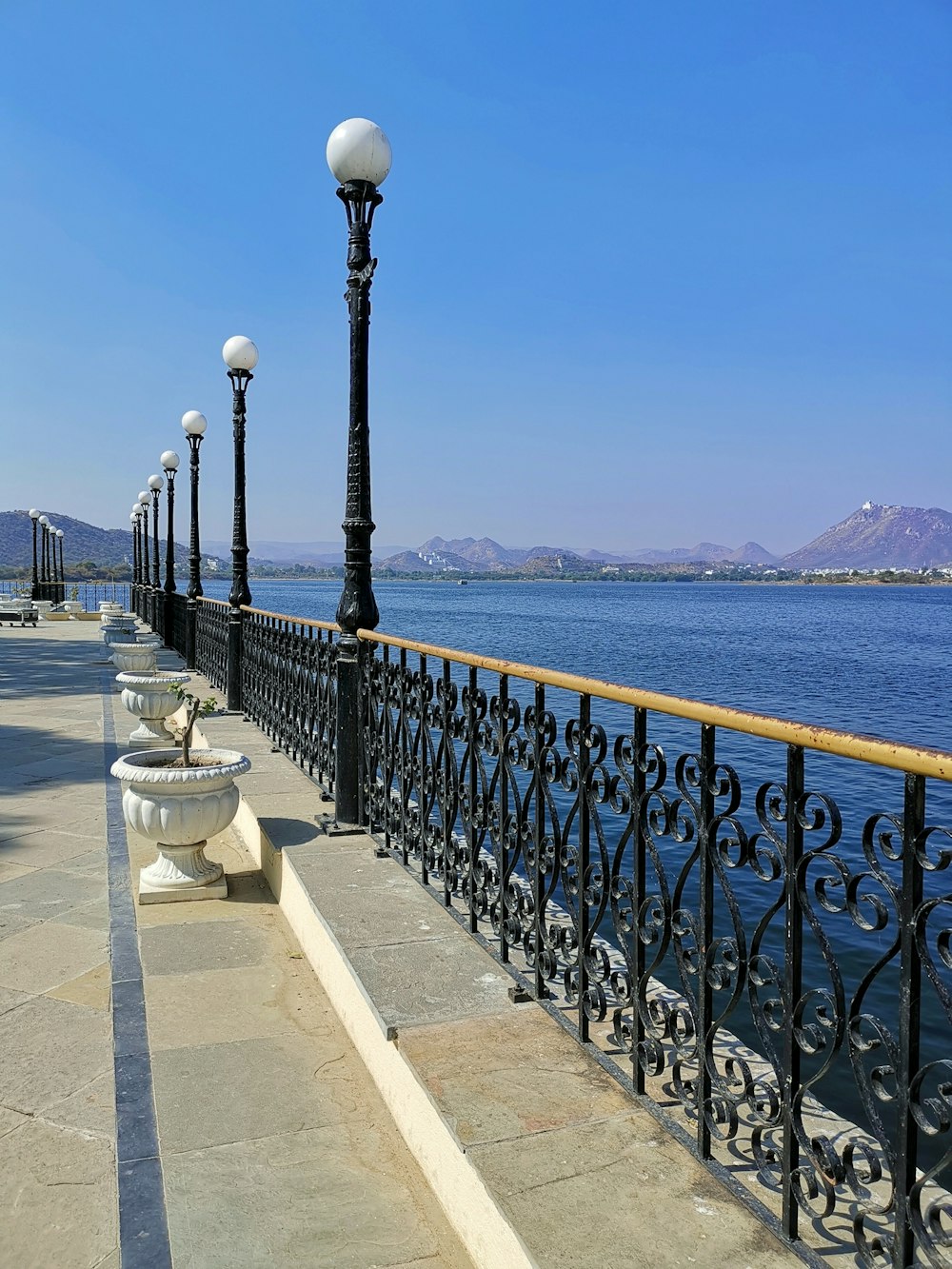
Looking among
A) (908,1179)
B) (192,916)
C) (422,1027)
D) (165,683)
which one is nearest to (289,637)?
(165,683)

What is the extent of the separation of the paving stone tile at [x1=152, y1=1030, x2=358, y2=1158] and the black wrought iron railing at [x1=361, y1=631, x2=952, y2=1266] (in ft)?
2.44

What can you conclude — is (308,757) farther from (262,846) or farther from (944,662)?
(944,662)

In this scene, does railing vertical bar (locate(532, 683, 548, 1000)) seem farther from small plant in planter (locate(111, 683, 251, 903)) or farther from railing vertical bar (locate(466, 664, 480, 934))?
small plant in planter (locate(111, 683, 251, 903))

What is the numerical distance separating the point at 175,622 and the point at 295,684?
533 inches

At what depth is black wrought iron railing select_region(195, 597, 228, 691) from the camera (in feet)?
39.9

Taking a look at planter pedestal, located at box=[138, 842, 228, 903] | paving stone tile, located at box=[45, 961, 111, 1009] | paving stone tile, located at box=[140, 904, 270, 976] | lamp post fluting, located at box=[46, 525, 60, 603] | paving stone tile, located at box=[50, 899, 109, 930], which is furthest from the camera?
lamp post fluting, located at box=[46, 525, 60, 603]

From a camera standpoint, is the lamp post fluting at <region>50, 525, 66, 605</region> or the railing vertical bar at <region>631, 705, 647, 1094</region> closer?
the railing vertical bar at <region>631, 705, 647, 1094</region>

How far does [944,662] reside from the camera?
1490 inches

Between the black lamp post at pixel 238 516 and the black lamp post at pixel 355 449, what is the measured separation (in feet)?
16.4

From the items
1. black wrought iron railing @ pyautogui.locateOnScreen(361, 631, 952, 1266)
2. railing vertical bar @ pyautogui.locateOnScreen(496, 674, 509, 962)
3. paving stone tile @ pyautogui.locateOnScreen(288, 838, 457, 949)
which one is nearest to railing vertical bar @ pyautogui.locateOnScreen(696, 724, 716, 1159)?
black wrought iron railing @ pyautogui.locateOnScreen(361, 631, 952, 1266)

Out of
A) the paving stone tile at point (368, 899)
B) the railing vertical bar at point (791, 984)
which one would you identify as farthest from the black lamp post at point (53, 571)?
the railing vertical bar at point (791, 984)

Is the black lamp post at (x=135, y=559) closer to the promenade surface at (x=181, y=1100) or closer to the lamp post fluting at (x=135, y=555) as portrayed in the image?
the lamp post fluting at (x=135, y=555)

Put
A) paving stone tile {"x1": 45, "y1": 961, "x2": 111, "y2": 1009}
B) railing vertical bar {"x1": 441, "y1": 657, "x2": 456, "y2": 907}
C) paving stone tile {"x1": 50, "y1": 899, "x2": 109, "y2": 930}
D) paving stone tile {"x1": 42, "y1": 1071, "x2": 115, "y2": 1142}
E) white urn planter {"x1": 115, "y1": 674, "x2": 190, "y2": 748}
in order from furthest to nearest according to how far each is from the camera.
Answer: white urn planter {"x1": 115, "y1": 674, "x2": 190, "y2": 748} < paving stone tile {"x1": 50, "y1": 899, "x2": 109, "y2": 930} < railing vertical bar {"x1": 441, "y1": 657, "x2": 456, "y2": 907} < paving stone tile {"x1": 45, "y1": 961, "x2": 111, "y2": 1009} < paving stone tile {"x1": 42, "y1": 1071, "x2": 115, "y2": 1142}

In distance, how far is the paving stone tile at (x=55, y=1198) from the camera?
2.46m
